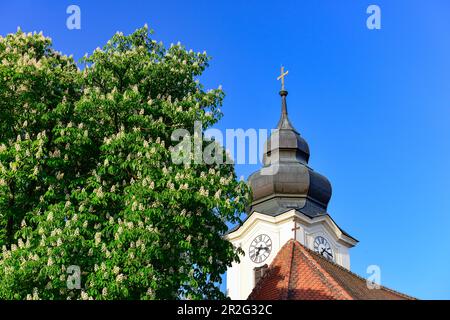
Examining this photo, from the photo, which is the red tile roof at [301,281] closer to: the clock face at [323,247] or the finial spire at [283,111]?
the clock face at [323,247]

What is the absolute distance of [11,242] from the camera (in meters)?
14.5

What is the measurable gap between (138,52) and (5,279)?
6.27 m

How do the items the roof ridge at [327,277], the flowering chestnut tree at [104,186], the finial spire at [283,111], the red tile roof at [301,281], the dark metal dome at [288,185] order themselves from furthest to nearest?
the finial spire at [283,111] < the dark metal dome at [288,185] < the roof ridge at [327,277] < the red tile roof at [301,281] < the flowering chestnut tree at [104,186]

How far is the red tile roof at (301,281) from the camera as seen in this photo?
1808 cm

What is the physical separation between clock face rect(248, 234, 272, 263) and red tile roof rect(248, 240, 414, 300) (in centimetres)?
1057

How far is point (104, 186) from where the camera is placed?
14.6 meters

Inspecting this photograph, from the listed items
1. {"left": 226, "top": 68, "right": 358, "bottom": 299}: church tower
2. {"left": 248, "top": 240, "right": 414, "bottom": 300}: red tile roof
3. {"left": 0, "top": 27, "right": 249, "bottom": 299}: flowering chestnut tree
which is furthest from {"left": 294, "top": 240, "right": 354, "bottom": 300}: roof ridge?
{"left": 226, "top": 68, "right": 358, "bottom": 299}: church tower

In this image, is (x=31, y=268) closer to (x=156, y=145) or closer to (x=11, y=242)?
(x=11, y=242)

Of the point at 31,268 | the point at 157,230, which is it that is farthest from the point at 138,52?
the point at 31,268

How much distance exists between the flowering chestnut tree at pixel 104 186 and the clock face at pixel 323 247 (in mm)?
17637

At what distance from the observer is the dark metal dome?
3425 centimetres

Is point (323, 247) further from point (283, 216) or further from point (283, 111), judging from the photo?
point (283, 111)

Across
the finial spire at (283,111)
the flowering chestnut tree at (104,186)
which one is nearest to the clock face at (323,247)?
the finial spire at (283,111)

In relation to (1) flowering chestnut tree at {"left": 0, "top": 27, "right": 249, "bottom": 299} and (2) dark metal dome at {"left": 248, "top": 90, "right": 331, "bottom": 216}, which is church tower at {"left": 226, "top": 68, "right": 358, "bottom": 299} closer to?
(2) dark metal dome at {"left": 248, "top": 90, "right": 331, "bottom": 216}
